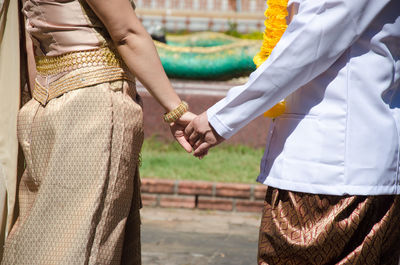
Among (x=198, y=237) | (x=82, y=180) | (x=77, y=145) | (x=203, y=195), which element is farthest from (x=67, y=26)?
(x=203, y=195)

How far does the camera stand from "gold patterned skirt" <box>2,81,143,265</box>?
200cm

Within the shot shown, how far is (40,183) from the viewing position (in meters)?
2.12

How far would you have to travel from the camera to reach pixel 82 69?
6.79 ft

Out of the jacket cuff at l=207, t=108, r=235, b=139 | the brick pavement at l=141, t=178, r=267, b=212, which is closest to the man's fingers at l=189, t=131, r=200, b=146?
the jacket cuff at l=207, t=108, r=235, b=139

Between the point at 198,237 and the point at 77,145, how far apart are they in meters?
2.68

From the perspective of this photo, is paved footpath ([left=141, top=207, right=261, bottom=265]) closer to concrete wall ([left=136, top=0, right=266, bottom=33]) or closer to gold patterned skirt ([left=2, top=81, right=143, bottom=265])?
gold patterned skirt ([left=2, top=81, right=143, bottom=265])

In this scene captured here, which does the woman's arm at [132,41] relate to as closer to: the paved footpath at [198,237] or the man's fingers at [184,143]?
the man's fingers at [184,143]

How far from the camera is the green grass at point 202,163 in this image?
557 cm

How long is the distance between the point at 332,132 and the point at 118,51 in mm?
716

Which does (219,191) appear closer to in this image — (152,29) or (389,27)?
(152,29)

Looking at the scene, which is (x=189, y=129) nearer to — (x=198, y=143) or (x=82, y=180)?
(x=198, y=143)

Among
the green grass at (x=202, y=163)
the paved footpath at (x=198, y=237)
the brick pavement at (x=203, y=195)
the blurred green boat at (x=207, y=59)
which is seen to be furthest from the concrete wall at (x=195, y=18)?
the paved footpath at (x=198, y=237)

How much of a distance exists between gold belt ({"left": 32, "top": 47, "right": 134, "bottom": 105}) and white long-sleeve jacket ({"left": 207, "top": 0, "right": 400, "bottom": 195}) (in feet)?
1.28

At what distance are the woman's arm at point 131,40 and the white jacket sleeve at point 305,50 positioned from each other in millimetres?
272
